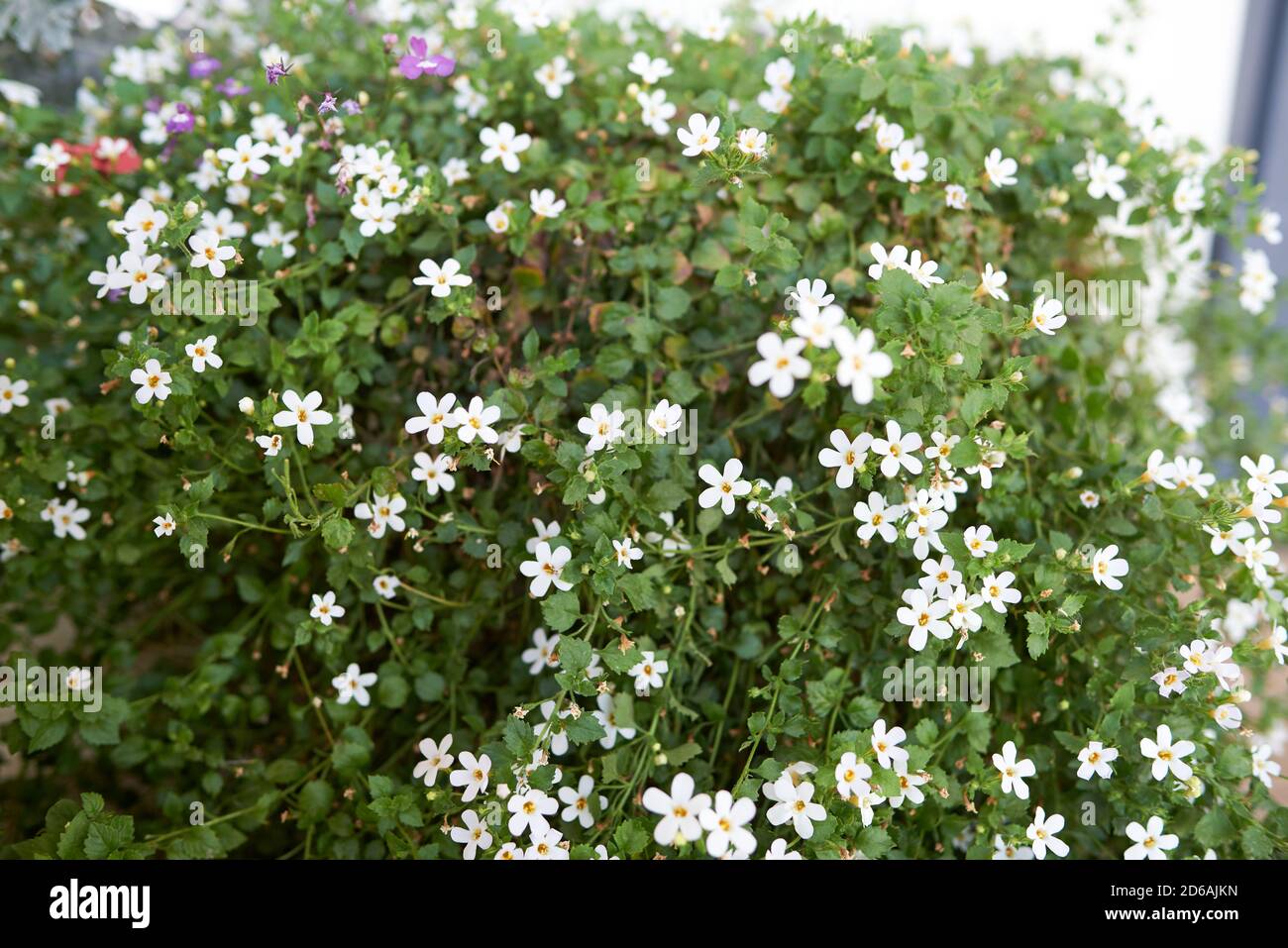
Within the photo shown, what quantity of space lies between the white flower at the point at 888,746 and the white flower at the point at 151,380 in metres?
0.83

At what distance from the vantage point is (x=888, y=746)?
90cm

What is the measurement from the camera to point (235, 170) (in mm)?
1087

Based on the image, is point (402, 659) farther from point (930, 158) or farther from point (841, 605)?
point (930, 158)

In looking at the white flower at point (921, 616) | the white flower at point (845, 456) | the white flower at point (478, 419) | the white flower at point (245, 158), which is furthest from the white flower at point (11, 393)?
the white flower at point (921, 616)

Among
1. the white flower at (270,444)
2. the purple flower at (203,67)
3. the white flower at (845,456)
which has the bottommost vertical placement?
the white flower at (845,456)

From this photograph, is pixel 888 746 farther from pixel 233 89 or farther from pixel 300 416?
pixel 233 89

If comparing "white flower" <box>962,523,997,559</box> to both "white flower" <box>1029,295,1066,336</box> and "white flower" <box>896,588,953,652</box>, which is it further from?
"white flower" <box>1029,295,1066,336</box>

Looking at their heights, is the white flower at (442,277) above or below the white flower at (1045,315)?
above

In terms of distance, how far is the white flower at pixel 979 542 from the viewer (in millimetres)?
919

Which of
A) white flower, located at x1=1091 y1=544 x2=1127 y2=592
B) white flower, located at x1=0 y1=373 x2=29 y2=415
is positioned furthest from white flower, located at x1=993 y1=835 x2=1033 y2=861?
white flower, located at x1=0 y1=373 x2=29 y2=415

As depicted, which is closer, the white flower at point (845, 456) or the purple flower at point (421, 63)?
the white flower at point (845, 456)

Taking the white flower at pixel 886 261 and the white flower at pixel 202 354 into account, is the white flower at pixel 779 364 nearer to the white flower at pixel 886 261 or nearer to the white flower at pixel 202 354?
the white flower at pixel 886 261

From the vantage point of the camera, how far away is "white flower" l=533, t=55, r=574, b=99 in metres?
1.19
